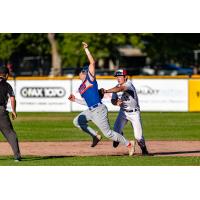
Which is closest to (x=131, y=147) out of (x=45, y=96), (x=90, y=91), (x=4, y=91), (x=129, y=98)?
(x=129, y=98)

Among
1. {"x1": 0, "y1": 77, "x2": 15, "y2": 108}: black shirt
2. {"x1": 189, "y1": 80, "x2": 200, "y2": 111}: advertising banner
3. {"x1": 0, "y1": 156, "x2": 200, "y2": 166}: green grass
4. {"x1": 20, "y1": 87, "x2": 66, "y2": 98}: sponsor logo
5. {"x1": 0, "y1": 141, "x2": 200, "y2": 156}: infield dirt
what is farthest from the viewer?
{"x1": 20, "y1": 87, "x2": 66, "y2": 98}: sponsor logo

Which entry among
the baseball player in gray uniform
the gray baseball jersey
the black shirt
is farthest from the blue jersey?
the black shirt

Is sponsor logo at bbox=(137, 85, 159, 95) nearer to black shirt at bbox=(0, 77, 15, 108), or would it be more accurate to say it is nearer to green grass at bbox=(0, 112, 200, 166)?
green grass at bbox=(0, 112, 200, 166)

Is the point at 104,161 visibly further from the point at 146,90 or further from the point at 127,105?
the point at 146,90

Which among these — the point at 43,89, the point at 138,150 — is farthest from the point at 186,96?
the point at 138,150

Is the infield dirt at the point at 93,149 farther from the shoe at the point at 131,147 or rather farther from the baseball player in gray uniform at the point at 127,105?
the shoe at the point at 131,147

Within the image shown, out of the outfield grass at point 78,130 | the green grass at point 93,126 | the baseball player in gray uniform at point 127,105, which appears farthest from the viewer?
the outfield grass at point 78,130

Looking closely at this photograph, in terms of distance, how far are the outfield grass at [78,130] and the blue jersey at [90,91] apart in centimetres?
682

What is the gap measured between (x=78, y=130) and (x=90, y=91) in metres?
10.6

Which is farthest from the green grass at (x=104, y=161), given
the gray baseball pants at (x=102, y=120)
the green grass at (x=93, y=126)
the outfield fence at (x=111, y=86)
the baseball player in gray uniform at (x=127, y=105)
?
the outfield fence at (x=111, y=86)

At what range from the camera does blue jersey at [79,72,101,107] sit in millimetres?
18000

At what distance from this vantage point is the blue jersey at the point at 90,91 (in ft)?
59.1

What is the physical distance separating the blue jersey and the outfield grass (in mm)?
6817

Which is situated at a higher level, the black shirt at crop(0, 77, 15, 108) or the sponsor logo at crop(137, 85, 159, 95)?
the black shirt at crop(0, 77, 15, 108)
